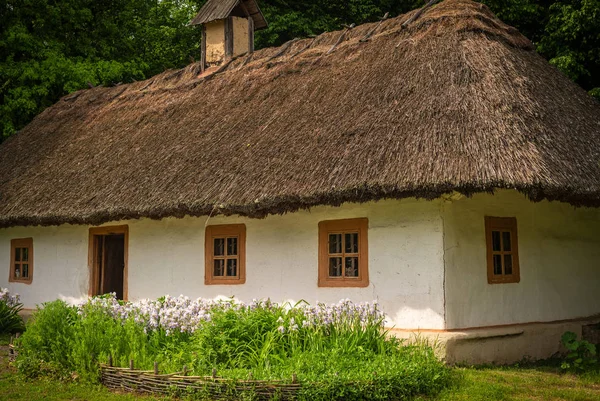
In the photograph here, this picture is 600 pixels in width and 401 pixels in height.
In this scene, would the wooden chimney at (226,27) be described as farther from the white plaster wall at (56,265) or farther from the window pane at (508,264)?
the window pane at (508,264)

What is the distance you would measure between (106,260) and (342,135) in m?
6.28

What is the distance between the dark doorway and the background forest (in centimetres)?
510

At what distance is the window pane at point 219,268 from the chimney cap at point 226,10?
750 cm

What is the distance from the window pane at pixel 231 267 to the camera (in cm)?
1177

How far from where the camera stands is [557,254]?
440 inches

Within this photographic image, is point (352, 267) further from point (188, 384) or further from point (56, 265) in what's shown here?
point (56, 265)

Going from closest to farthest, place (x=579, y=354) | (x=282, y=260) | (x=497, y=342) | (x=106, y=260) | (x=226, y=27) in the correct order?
(x=579, y=354), (x=497, y=342), (x=282, y=260), (x=106, y=260), (x=226, y=27)

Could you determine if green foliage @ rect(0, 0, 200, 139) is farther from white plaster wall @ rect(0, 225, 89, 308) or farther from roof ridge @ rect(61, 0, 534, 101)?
white plaster wall @ rect(0, 225, 89, 308)

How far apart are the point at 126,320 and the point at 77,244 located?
5.59m

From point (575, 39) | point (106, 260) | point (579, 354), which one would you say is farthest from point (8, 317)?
point (575, 39)

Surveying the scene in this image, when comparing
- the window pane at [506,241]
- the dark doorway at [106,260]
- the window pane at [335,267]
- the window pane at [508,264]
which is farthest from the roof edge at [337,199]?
the dark doorway at [106,260]

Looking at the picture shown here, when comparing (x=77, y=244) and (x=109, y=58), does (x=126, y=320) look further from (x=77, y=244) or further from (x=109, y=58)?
(x=109, y=58)

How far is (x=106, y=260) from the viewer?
1435 cm

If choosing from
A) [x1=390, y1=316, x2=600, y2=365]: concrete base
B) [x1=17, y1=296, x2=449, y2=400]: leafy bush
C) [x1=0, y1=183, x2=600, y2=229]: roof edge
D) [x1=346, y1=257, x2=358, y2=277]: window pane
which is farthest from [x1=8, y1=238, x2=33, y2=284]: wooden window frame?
[x1=390, y1=316, x2=600, y2=365]: concrete base
